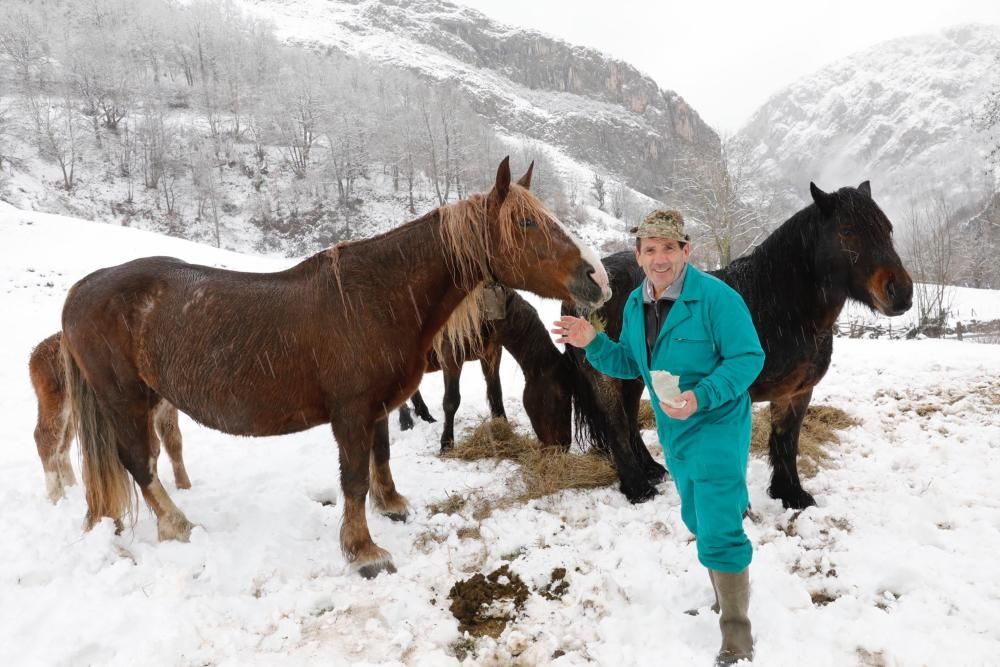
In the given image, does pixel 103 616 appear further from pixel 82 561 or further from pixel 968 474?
pixel 968 474

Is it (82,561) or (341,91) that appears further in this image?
(341,91)

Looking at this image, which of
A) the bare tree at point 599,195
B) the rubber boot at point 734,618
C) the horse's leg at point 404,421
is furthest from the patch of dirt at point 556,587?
the bare tree at point 599,195

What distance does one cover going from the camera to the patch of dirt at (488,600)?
2.55 meters

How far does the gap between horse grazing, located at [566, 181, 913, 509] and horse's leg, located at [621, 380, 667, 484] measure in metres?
0.19

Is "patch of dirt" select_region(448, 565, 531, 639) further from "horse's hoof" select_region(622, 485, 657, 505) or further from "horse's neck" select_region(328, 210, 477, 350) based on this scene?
"horse's neck" select_region(328, 210, 477, 350)

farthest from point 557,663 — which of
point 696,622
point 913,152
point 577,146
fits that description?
point 913,152

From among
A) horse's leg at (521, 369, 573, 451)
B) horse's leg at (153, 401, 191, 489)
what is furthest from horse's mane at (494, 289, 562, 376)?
horse's leg at (153, 401, 191, 489)

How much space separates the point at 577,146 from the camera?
107m

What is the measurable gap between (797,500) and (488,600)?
2446 millimetres

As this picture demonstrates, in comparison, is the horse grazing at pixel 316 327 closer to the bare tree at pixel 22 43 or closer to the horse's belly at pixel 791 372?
the horse's belly at pixel 791 372

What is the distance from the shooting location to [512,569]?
9.71 feet

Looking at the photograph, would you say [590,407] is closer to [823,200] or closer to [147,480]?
[823,200]

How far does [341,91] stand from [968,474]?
225 ft

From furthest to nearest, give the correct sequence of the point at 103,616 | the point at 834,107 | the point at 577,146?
the point at 834,107, the point at 577,146, the point at 103,616
